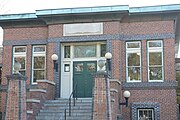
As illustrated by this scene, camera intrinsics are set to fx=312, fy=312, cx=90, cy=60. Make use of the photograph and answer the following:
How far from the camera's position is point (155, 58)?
16688 mm

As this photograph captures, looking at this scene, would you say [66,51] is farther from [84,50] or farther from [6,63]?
[6,63]

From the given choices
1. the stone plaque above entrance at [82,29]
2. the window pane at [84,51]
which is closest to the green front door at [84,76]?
the window pane at [84,51]

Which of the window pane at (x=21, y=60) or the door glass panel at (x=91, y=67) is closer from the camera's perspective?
the door glass panel at (x=91, y=67)

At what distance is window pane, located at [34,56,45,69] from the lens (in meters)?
17.9

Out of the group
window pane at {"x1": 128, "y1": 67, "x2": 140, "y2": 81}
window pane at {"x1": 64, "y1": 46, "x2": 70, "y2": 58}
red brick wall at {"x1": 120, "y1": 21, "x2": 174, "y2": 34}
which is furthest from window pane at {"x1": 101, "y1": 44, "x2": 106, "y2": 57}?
window pane at {"x1": 64, "y1": 46, "x2": 70, "y2": 58}

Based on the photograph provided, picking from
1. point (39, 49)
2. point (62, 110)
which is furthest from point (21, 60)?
point (62, 110)

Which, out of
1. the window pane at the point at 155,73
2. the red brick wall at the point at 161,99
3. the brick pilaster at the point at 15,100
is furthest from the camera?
the window pane at the point at 155,73

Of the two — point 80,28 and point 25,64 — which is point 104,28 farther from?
point 25,64

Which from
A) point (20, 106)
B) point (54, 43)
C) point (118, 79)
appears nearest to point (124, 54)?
point (118, 79)

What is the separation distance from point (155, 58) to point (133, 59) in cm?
117

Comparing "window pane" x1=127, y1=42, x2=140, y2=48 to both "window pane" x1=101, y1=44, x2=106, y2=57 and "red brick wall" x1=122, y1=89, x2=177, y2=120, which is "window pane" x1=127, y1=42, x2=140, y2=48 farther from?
"red brick wall" x1=122, y1=89, x2=177, y2=120

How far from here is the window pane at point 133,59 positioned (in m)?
16.9

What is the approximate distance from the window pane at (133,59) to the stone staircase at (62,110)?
3.45 meters

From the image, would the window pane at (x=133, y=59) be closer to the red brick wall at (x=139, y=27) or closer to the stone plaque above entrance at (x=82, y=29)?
the red brick wall at (x=139, y=27)
